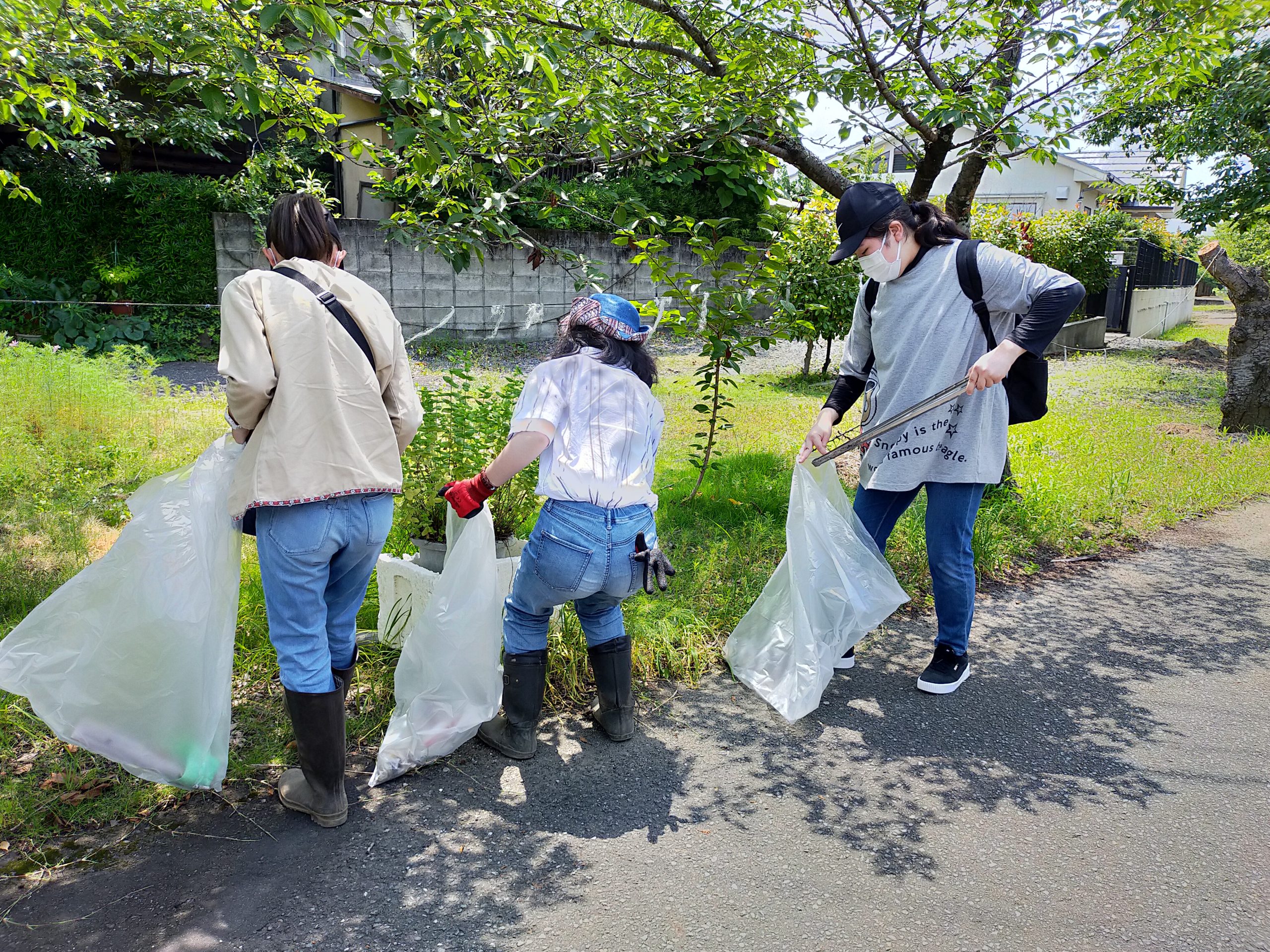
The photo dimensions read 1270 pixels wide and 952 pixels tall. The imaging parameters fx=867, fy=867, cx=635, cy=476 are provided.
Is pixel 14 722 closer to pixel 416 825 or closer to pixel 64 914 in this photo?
pixel 64 914

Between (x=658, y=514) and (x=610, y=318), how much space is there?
249 centimetres

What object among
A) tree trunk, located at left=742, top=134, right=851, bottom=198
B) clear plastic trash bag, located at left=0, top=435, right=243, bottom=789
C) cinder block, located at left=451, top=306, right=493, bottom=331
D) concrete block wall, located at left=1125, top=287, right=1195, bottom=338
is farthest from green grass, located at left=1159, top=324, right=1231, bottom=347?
clear plastic trash bag, located at left=0, top=435, right=243, bottom=789

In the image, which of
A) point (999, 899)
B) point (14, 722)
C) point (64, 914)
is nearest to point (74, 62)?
point (14, 722)

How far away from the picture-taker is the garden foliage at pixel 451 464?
3.49 metres

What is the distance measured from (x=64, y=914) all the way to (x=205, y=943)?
15.0 inches

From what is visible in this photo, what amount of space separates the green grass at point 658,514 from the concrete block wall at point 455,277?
3.43 meters

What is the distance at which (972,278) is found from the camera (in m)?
2.96

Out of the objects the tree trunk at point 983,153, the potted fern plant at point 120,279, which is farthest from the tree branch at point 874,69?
the potted fern plant at point 120,279

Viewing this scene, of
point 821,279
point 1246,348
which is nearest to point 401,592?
point 821,279

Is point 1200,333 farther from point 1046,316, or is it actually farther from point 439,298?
point 1046,316

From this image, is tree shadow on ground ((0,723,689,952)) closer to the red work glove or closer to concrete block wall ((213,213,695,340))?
the red work glove

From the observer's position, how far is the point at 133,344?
10211 mm

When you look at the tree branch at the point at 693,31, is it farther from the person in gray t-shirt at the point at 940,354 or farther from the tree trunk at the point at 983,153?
the person in gray t-shirt at the point at 940,354

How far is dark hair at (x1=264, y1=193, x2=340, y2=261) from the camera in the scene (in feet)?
7.77
